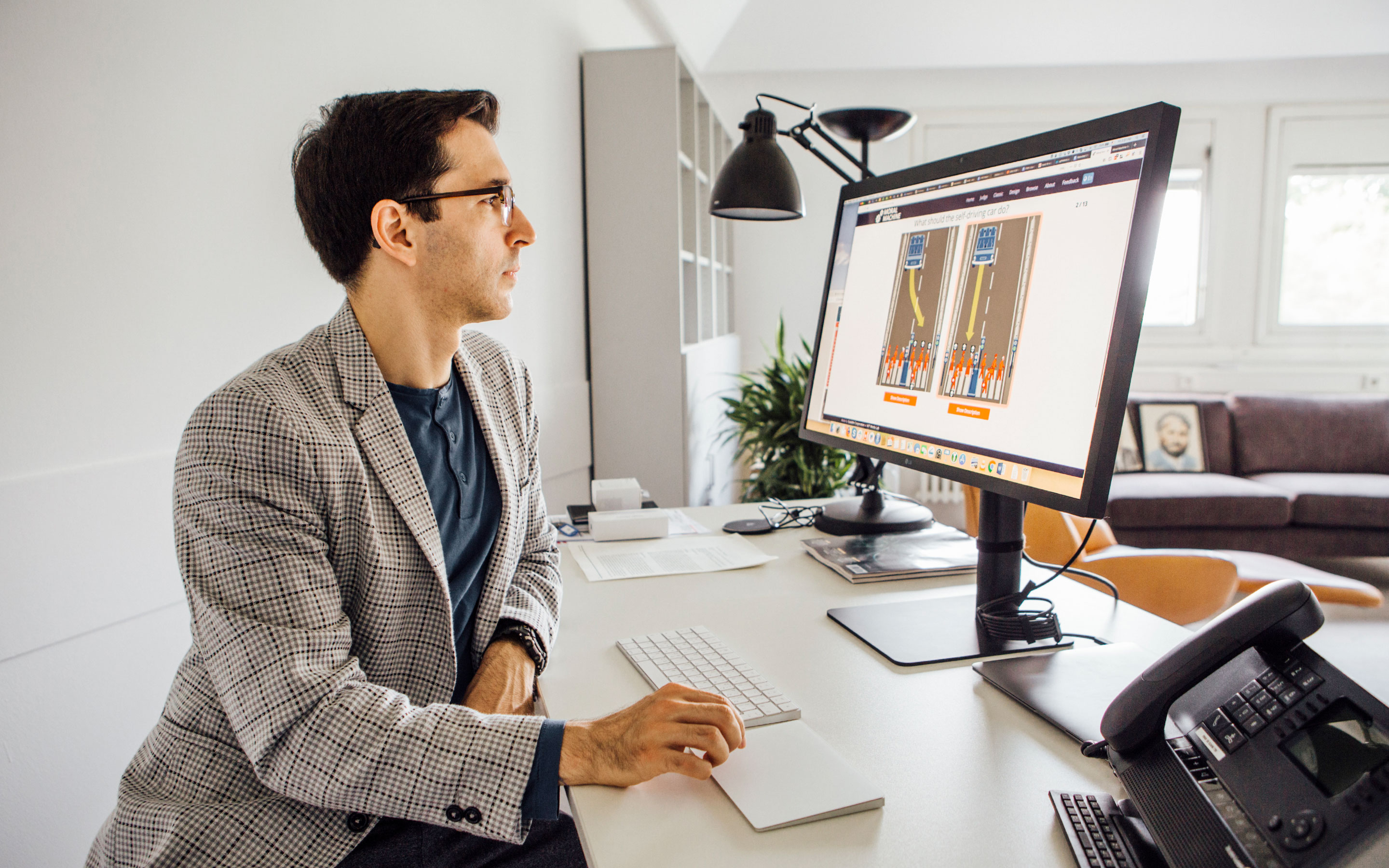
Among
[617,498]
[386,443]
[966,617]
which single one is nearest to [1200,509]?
[617,498]

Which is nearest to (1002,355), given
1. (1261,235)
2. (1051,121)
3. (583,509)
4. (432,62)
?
(583,509)

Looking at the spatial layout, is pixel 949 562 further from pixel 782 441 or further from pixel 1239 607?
pixel 782 441

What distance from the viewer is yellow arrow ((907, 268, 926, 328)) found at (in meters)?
1.06

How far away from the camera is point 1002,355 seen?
3.01 feet

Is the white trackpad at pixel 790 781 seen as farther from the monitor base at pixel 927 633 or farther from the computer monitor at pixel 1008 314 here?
the computer monitor at pixel 1008 314

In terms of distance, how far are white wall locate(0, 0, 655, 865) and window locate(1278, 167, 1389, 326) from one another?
5.21m

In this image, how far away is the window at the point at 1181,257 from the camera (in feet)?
15.8

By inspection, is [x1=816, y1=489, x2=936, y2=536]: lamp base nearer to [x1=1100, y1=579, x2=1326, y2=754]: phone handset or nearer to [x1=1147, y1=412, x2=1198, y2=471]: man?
[x1=1100, y1=579, x2=1326, y2=754]: phone handset

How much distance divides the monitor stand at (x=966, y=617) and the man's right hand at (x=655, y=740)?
28 cm

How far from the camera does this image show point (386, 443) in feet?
3.12

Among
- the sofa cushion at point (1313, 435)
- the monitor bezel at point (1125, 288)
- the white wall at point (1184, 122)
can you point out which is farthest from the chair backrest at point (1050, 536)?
the white wall at point (1184, 122)

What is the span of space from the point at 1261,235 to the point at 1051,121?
138 cm

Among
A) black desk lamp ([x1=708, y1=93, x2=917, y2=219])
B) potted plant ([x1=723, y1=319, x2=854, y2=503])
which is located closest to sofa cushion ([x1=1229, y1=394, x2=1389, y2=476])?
potted plant ([x1=723, y1=319, x2=854, y2=503])

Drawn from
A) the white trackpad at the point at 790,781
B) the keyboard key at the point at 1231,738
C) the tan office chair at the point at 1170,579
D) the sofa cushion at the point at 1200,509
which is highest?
the keyboard key at the point at 1231,738
